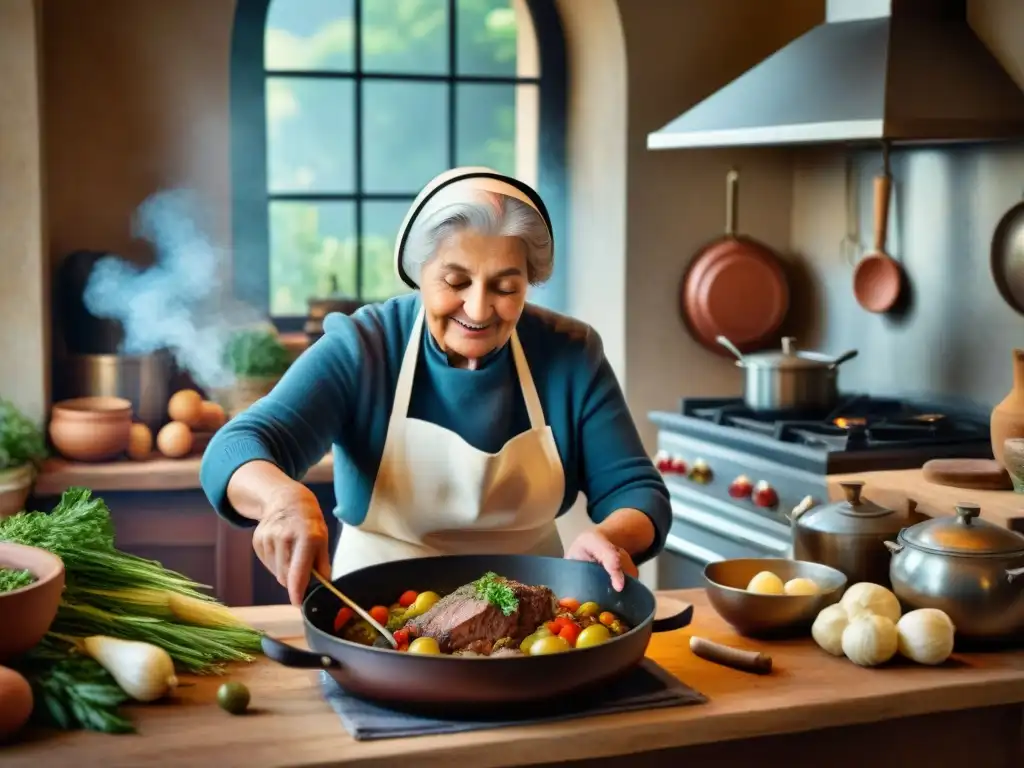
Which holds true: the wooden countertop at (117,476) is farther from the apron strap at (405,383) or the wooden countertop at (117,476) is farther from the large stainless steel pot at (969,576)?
the large stainless steel pot at (969,576)

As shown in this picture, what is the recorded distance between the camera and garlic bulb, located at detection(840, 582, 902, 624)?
210 cm

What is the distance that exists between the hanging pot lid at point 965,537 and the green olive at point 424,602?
753 mm

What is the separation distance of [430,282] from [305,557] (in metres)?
0.58

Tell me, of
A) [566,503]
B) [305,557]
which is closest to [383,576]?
[305,557]

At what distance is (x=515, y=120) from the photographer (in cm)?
480

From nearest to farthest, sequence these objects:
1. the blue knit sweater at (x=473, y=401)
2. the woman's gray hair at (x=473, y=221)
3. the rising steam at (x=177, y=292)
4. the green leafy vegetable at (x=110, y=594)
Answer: the green leafy vegetable at (x=110, y=594), the woman's gray hair at (x=473, y=221), the blue knit sweater at (x=473, y=401), the rising steam at (x=177, y=292)

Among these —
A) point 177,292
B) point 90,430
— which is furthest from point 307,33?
point 90,430

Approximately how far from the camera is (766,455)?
375 centimetres

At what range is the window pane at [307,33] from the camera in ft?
14.6

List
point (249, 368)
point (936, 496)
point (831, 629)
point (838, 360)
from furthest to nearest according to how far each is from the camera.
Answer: point (249, 368)
point (838, 360)
point (936, 496)
point (831, 629)

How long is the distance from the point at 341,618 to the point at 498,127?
3049mm

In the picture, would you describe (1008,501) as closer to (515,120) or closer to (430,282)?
(430,282)

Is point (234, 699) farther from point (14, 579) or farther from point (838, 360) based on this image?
point (838, 360)

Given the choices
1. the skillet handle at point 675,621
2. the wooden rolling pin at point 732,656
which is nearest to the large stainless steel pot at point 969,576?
the wooden rolling pin at point 732,656
